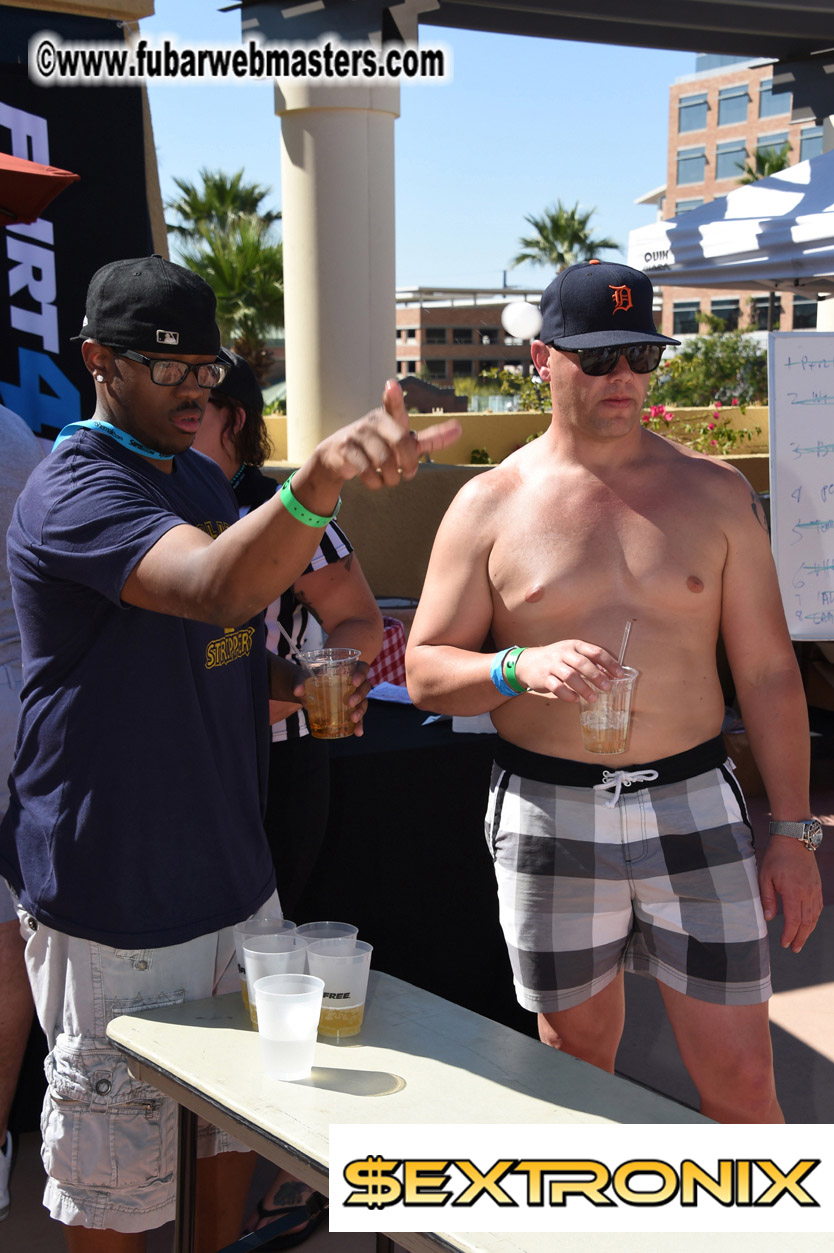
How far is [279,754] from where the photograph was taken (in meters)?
2.68

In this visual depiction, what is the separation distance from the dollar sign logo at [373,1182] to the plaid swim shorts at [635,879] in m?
0.83

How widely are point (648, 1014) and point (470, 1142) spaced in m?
2.52

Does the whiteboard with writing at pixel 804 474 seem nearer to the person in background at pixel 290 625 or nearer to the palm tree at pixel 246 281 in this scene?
the person in background at pixel 290 625

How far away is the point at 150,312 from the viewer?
1772 millimetres

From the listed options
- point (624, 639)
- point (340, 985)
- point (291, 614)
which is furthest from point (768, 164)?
point (340, 985)

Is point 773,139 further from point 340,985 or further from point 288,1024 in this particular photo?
point 288,1024

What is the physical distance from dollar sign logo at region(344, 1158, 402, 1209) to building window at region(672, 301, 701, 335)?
68.1 metres

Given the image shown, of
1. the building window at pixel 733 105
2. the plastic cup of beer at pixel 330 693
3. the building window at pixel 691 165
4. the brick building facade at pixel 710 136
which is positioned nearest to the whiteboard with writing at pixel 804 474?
the plastic cup of beer at pixel 330 693

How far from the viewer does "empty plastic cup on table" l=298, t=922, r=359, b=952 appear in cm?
179

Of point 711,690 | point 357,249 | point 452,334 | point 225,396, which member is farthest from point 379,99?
point 452,334

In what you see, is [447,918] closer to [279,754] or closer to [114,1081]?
[279,754]

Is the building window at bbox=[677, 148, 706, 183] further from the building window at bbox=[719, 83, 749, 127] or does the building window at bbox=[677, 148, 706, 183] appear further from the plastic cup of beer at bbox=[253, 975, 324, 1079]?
the plastic cup of beer at bbox=[253, 975, 324, 1079]

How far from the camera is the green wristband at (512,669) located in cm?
212

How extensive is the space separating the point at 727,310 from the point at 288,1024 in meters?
62.0
